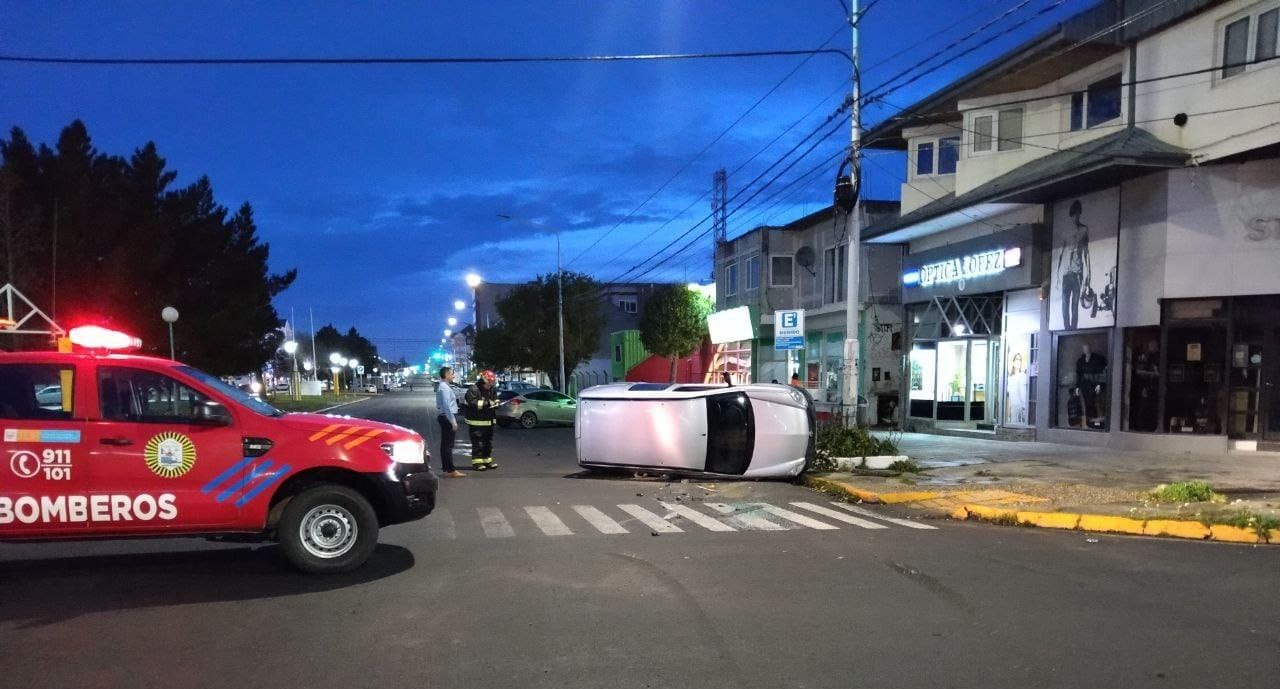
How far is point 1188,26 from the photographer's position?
47.1 ft

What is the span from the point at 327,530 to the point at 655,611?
2.85 meters

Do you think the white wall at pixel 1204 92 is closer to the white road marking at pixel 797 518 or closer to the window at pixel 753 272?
the white road marking at pixel 797 518

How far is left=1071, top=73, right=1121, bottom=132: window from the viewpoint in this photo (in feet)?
53.0

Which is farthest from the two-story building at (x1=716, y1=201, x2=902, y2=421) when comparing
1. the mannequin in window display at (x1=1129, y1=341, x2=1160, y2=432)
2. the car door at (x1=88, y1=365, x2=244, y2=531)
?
the car door at (x1=88, y1=365, x2=244, y2=531)

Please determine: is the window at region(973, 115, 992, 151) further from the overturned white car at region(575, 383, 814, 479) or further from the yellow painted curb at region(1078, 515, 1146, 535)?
the yellow painted curb at region(1078, 515, 1146, 535)

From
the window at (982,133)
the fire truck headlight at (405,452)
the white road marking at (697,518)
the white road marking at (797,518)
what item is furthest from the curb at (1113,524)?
the window at (982,133)

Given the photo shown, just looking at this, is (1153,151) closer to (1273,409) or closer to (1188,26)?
(1188,26)

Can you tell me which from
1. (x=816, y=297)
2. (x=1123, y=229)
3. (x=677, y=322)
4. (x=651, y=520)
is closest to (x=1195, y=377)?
(x=1123, y=229)

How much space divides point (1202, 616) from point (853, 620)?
2.52 meters

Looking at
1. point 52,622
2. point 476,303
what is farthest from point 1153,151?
point 476,303

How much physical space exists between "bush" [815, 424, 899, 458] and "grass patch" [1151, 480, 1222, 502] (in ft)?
15.7

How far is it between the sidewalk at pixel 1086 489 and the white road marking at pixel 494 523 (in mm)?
5025

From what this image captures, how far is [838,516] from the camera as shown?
9.75m

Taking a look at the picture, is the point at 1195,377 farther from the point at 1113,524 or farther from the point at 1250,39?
the point at 1113,524
